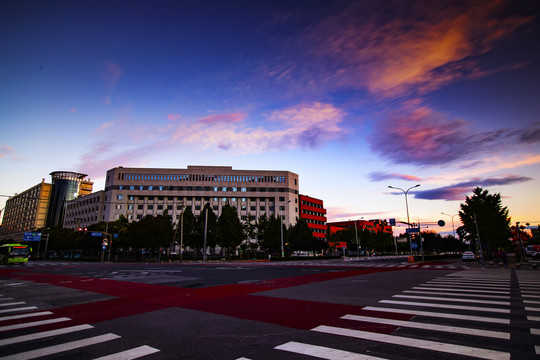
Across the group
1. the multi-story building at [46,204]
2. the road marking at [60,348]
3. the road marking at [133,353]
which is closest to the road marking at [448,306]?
the road marking at [133,353]

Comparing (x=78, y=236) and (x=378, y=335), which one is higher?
(x=78, y=236)

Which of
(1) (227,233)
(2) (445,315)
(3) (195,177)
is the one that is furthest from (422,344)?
(3) (195,177)

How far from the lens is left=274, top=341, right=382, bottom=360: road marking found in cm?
423

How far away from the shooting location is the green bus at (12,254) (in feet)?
141

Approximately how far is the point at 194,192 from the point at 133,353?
9577cm

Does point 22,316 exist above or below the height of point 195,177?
below

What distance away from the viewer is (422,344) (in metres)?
4.80

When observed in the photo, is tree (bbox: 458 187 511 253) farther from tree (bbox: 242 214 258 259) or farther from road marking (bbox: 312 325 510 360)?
road marking (bbox: 312 325 510 360)

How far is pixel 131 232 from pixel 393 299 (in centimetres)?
5831

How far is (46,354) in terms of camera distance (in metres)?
4.60

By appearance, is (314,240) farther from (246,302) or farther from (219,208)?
(246,302)

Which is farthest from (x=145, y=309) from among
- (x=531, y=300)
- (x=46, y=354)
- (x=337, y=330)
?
(x=531, y=300)

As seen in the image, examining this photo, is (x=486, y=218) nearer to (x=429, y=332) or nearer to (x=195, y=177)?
(x=429, y=332)

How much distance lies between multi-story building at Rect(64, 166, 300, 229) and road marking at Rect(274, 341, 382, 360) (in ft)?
296
